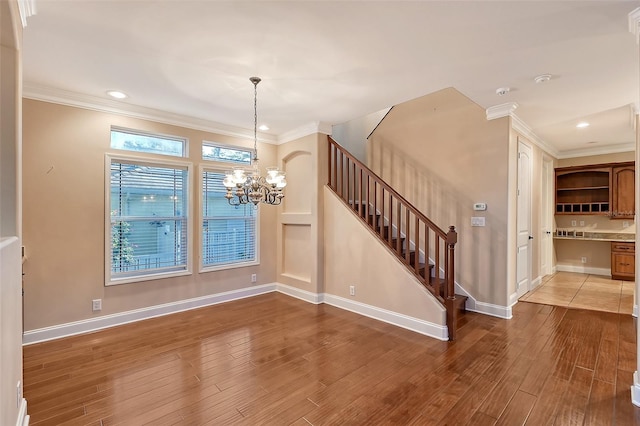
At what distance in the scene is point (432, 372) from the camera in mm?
2684

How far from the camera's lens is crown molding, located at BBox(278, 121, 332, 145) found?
15.7ft

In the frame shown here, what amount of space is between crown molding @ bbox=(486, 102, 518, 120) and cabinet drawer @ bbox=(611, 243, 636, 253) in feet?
15.1

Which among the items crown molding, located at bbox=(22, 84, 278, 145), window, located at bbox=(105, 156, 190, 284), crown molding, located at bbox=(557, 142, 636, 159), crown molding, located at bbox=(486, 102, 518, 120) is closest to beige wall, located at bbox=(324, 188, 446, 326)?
crown molding, located at bbox=(22, 84, 278, 145)

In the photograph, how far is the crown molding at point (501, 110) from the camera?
12.7 feet

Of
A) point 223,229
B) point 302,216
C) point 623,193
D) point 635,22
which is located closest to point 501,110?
point 635,22

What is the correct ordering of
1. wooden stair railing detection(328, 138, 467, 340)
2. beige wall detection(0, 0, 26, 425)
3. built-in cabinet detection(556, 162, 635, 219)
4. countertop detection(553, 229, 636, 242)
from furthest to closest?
countertop detection(553, 229, 636, 242)
built-in cabinet detection(556, 162, 635, 219)
wooden stair railing detection(328, 138, 467, 340)
beige wall detection(0, 0, 26, 425)

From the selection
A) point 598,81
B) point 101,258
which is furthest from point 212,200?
point 598,81

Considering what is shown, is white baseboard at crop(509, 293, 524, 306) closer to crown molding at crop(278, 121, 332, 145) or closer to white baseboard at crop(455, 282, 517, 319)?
white baseboard at crop(455, 282, 517, 319)

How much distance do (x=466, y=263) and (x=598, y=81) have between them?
8.45 ft

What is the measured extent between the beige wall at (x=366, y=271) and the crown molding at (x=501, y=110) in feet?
7.48

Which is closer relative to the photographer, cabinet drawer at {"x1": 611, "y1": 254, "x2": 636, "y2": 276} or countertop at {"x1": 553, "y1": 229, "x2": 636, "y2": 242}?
cabinet drawer at {"x1": 611, "y1": 254, "x2": 636, "y2": 276}

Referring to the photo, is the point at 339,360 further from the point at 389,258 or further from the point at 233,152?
the point at 233,152

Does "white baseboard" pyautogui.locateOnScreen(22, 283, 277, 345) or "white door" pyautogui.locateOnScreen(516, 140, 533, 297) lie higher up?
"white door" pyautogui.locateOnScreen(516, 140, 533, 297)

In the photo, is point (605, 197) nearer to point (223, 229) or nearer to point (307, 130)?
point (307, 130)
